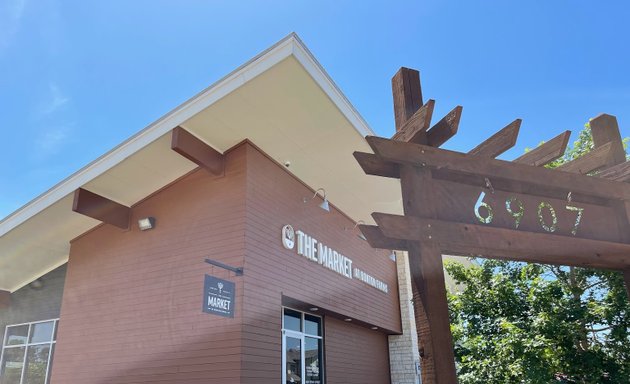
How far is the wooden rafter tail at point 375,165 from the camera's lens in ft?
9.89

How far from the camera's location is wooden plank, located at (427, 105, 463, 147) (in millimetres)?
3053

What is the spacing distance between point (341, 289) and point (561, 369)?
4.15 meters

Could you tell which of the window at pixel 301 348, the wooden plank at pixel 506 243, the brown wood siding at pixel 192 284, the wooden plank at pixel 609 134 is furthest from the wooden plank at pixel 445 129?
the window at pixel 301 348

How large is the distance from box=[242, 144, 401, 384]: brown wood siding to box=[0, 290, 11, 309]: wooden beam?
6.87 m

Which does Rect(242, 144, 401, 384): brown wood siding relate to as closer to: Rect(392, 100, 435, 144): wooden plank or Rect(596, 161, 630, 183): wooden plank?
Rect(392, 100, 435, 144): wooden plank

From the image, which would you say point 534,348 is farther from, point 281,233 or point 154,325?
point 154,325

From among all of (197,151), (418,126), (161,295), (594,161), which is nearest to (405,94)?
(418,126)

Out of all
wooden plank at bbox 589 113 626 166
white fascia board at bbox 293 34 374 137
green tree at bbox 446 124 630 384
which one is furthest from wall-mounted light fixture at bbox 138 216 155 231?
wooden plank at bbox 589 113 626 166

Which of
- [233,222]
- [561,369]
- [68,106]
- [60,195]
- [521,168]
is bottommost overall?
[561,369]

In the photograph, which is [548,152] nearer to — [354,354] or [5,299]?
[354,354]

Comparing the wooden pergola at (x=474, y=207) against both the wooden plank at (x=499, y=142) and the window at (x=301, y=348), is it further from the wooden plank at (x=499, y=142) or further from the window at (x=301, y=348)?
the window at (x=301, y=348)

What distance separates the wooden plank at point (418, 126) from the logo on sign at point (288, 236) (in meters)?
4.70

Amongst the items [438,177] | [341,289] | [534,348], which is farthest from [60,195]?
[534,348]

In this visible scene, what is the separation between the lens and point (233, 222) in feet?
23.0
